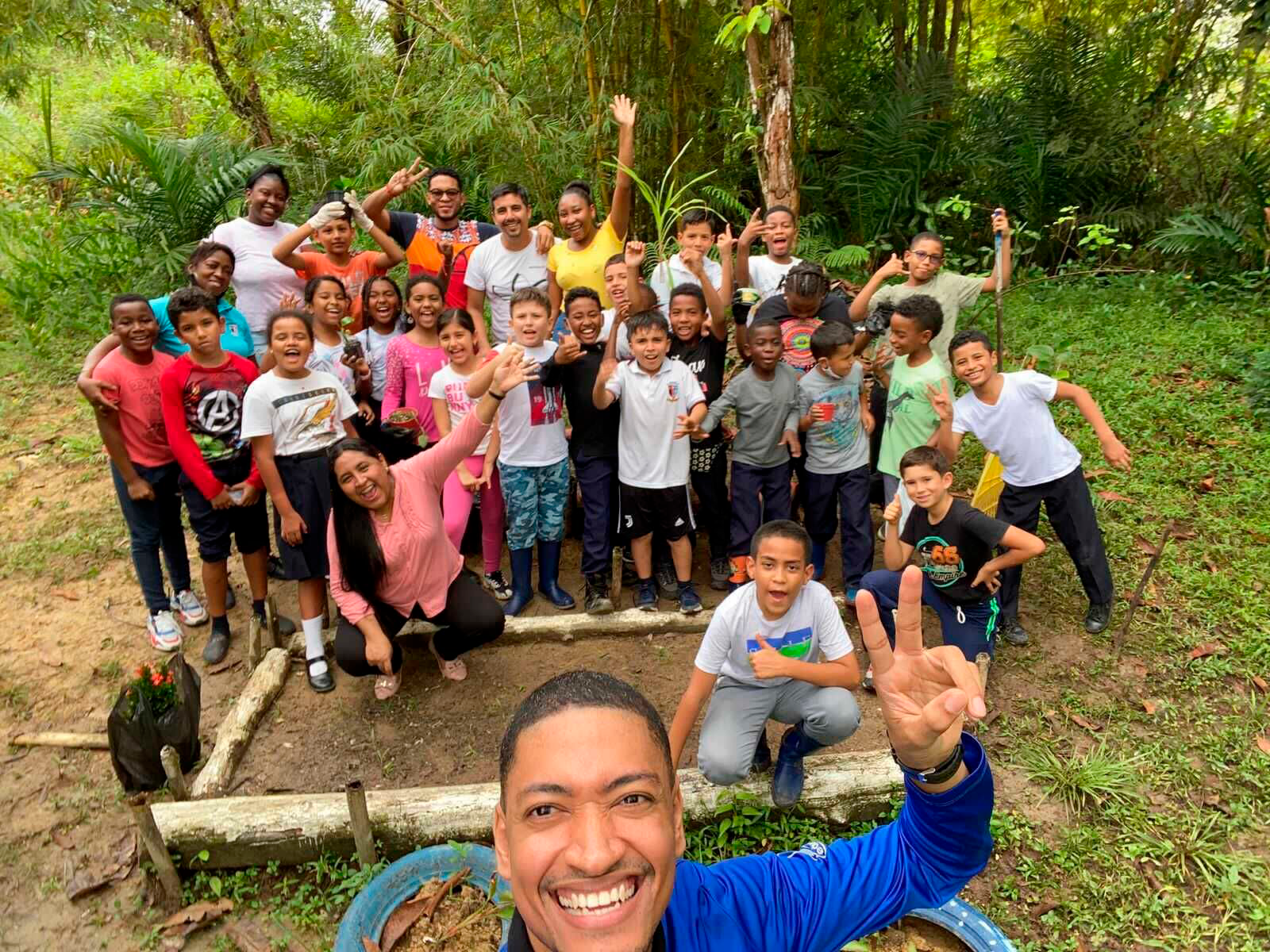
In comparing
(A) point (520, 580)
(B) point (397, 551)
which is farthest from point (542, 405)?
(B) point (397, 551)

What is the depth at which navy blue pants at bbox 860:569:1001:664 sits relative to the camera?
3.46m

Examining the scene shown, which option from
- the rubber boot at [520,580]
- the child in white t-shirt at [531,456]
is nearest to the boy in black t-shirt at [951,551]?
the child in white t-shirt at [531,456]

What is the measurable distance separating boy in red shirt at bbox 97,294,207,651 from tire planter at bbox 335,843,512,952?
214 cm

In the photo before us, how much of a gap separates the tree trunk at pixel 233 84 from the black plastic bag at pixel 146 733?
6.50 meters

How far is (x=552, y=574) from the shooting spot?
439 cm

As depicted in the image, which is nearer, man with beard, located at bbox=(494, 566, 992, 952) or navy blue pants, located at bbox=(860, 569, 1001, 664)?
man with beard, located at bbox=(494, 566, 992, 952)

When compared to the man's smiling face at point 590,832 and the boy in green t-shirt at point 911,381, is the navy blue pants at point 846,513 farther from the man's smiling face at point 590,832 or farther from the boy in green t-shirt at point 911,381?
the man's smiling face at point 590,832

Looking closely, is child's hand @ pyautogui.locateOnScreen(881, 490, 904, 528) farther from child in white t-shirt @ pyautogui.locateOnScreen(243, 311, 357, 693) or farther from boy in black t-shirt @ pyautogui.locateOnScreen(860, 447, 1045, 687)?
child in white t-shirt @ pyautogui.locateOnScreen(243, 311, 357, 693)

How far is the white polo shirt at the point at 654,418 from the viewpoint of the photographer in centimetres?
394

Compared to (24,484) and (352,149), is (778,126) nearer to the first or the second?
(352,149)

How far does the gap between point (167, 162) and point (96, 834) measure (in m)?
5.37

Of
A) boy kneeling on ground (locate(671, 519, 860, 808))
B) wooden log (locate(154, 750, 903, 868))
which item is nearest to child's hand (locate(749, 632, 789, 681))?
boy kneeling on ground (locate(671, 519, 860, 808))

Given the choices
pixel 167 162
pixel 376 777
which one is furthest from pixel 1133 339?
pixel 167 162

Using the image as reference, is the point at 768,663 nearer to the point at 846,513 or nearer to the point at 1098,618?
the point at 846,513
